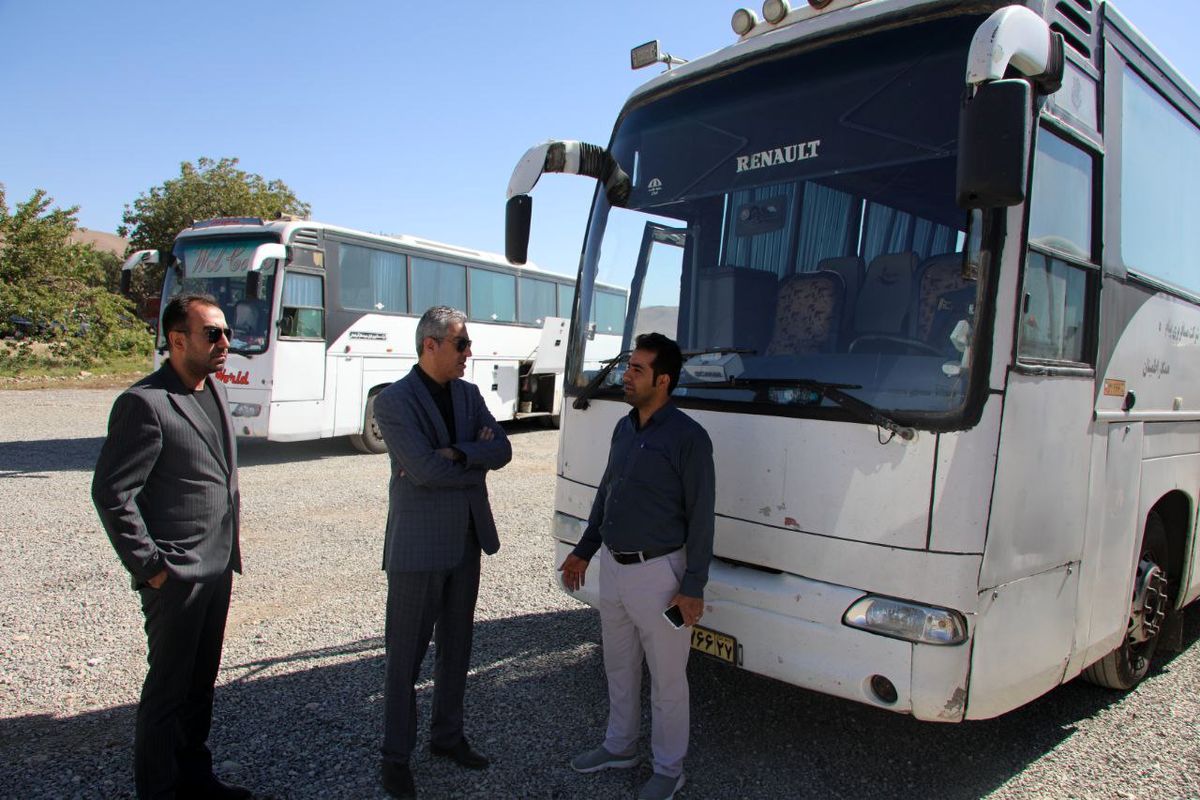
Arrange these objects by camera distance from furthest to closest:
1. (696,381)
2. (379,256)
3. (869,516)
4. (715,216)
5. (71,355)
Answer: (71,355) → (379,256) → (715,216) → (696,381) → (869,516)

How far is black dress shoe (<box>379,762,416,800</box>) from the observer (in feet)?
10.8

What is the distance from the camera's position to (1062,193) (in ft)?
11.2

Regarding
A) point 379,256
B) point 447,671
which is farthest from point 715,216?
point 379,256

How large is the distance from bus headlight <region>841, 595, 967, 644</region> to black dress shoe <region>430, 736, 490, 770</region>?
1.62 meters

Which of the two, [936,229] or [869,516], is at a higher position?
[936,229]

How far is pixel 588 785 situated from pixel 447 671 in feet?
2.44

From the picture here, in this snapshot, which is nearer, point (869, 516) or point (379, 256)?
point (869, 516)

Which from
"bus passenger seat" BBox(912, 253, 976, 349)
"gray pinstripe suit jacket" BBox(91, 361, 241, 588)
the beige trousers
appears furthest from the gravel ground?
"bus passenger seat" BBox(912, 253, 976, 349)

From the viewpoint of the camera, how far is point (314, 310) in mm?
12344

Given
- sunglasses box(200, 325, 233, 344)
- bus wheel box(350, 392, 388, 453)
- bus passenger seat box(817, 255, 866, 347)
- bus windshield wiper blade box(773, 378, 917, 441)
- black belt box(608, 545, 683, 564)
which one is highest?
bus passenger seat box(817, 255, 866, 347)

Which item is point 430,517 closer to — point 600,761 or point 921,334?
point 600,761

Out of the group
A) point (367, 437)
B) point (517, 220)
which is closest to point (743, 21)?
point (517, 220)

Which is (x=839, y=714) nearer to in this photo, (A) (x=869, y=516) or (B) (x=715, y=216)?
(A) (x=869, y=516)

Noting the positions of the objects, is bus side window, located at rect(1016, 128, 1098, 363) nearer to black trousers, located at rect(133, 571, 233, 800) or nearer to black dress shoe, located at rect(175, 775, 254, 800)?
black trousers, located at rect(133, 571, 233, 800)
